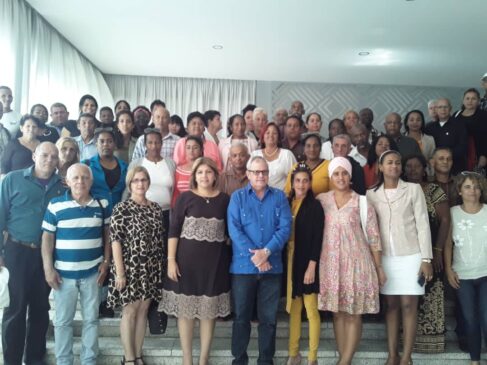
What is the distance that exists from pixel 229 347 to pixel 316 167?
1679 millimetres

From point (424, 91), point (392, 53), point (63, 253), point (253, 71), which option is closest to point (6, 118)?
point (63, 253)

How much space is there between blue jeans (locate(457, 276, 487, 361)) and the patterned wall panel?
5.89 m

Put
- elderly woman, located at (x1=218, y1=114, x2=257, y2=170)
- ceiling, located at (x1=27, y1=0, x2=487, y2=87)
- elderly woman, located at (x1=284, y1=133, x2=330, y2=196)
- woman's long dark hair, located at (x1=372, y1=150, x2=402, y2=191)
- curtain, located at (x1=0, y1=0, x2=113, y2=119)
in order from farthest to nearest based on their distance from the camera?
ceiling, located at (x1=27, y1=0, x2=487, y2=87) < curtain, located at (x1=0, y1=0, x2=113, y2=119) < elderly woman, located at (x1=218, y1=114, x2=257, y2=170) < elderly woman, located at (x1=284, y1=133, x2=330, y2=196) < woman's long dark hair, located at (x1=372, y1=150, x2=402, y2=191)

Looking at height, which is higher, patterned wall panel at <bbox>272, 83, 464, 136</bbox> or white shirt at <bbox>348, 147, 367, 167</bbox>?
patterned wall panel at <bbox>272, 83, 464, 136</bbox>

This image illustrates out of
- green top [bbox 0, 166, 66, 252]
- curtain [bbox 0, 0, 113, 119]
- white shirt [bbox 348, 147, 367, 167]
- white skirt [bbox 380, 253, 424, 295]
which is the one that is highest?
curtain [bbox 0, 0, 113, 119]

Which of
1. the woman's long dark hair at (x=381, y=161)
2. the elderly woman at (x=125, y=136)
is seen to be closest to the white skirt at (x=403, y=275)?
the woman's long dark hair at (x=381, y=161)

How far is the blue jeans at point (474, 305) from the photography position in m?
2.91

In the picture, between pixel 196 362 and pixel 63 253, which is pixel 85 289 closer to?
pixel 63 253

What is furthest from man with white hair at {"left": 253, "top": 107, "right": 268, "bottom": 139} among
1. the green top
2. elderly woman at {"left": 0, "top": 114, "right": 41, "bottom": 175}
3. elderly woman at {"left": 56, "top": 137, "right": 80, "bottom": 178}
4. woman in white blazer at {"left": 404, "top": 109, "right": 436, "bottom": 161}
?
the green top

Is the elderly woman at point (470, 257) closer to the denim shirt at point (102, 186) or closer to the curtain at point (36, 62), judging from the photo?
the denim shirt at point (102, 186)

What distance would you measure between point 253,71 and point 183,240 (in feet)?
18.3

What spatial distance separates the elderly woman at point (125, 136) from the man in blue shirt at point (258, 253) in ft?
5.60

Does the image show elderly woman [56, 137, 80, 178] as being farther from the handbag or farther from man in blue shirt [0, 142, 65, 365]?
the handbag

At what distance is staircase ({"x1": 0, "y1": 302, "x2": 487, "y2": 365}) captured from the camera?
308 centimetres
